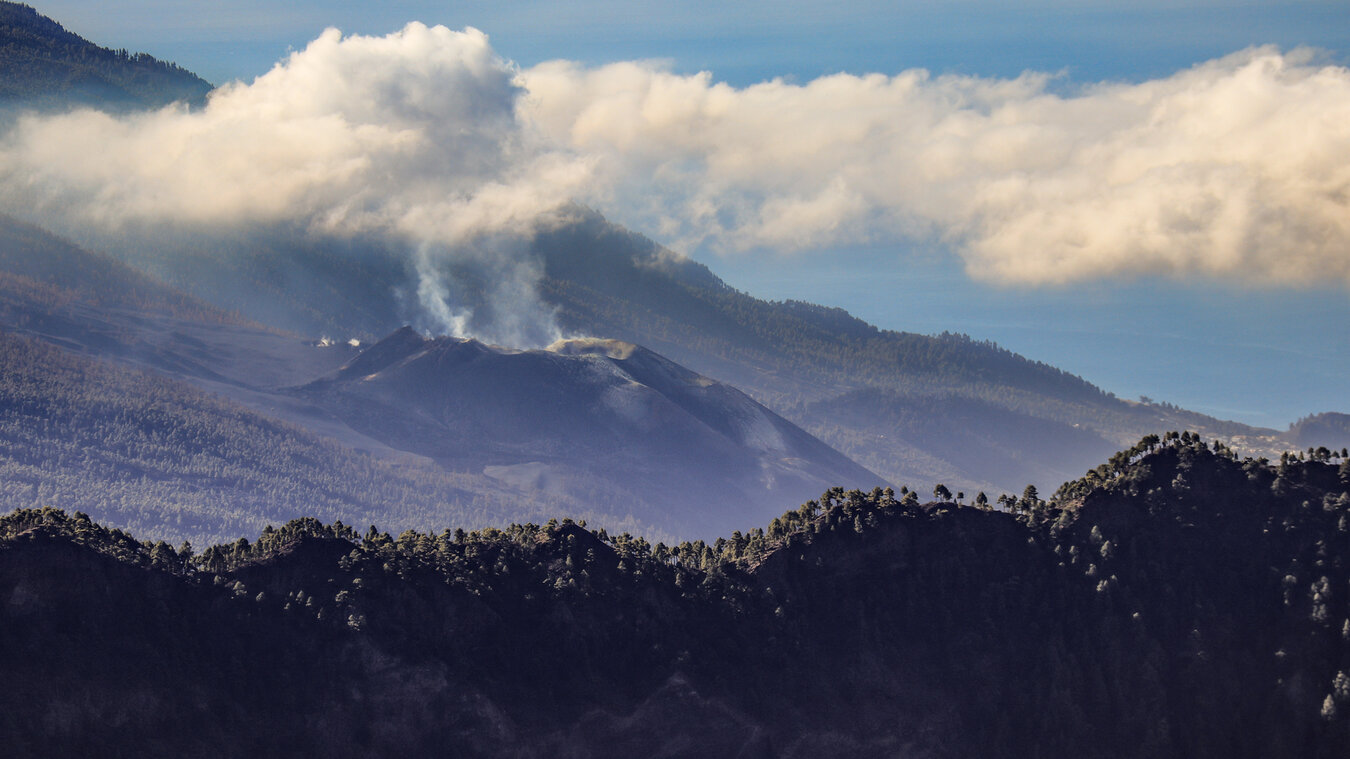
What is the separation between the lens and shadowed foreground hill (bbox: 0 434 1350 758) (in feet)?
300

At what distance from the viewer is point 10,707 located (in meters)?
83.6

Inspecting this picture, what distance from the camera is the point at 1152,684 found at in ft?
318

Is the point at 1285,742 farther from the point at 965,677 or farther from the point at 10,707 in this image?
the point at 10,707

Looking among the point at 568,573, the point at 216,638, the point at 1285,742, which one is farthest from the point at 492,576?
the point at 1285,742

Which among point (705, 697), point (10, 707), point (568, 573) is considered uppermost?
point (568, 573)

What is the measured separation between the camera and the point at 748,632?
347 ft

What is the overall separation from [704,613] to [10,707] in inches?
1835

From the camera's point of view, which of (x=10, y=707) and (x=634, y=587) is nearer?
(x=10, y=707)

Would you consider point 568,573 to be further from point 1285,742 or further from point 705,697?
point 1285,742

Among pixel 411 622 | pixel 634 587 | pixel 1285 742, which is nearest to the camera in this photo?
pixel 1285 742

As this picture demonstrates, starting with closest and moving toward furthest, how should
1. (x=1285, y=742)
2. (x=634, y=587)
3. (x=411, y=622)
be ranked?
(x=1285, y=742) < (x=411, y=622) < (x=634, y=587)

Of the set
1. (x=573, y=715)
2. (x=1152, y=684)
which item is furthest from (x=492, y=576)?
(x=1152, y=684)

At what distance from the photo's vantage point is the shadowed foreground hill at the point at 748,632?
9138 cm

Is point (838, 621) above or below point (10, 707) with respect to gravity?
above
